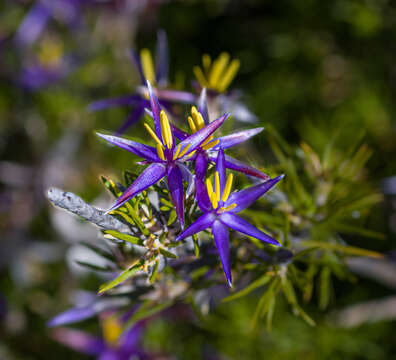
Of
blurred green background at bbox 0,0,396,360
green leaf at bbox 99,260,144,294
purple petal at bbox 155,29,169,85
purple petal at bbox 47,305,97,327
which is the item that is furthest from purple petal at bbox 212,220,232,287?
blurred green background at bbox 0,0,396,360

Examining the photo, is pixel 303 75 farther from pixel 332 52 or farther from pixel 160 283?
pixel 160 283

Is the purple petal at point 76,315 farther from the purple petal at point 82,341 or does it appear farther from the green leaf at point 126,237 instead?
the purple petal at point 82,341

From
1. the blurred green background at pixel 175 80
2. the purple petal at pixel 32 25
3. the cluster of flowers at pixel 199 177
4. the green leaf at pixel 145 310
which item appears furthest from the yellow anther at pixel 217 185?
the purple petal at pixel 32 25

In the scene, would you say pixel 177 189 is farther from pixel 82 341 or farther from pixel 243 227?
pixel 82 341

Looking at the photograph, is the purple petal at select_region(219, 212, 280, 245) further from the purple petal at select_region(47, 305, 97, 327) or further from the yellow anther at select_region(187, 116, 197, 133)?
the purple petal at select_region(47, 305, 97, 327)

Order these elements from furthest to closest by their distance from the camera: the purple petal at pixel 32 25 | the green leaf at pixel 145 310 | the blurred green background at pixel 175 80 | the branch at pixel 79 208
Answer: the purple petal at pixel 32 25 → the blurred green background at pixel 175 80 → the green leaf at pixel 145 310 → the branch at pixel 79 208
